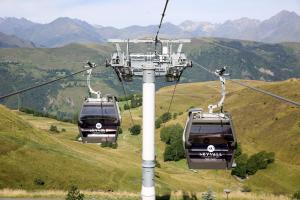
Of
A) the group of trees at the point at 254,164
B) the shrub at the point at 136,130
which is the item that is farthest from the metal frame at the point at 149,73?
the shrub at the point at 136,130

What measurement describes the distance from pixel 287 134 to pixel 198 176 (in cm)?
2878

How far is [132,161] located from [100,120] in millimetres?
72244

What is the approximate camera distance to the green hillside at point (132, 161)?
211ft

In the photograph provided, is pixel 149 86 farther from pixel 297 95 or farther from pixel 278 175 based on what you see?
pixel 297 95

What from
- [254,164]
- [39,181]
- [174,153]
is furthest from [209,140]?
[174,153]

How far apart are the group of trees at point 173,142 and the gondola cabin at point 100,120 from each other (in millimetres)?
88422

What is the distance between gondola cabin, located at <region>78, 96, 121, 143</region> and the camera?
21.5 m

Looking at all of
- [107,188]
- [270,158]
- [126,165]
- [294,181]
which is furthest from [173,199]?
[270,158]

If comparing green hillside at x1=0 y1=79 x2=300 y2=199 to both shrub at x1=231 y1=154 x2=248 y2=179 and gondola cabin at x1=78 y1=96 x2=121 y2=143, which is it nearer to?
shrub at x1=231 y1=154 x2=248 y2=179

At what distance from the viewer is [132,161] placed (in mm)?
93062

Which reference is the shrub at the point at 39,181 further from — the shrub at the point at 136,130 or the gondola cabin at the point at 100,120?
the shrub at the point at 136,130

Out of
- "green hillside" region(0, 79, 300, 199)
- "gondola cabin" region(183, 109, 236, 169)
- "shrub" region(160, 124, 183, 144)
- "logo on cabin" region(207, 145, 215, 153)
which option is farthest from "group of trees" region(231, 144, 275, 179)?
"logo on cabin" region(207, 145, 215, 153)

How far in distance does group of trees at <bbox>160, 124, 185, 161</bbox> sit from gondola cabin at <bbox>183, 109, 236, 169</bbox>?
91.5m

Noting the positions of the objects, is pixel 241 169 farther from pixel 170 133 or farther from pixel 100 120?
pixel 100 120
